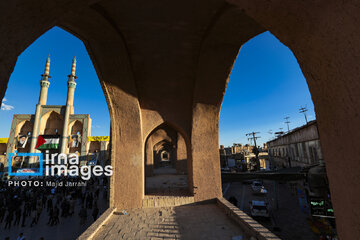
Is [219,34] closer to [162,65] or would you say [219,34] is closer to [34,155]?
[162,65]

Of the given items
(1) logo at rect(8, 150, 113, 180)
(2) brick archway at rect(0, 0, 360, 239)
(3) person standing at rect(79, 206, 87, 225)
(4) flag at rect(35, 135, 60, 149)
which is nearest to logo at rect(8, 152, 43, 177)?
(1) logo at rect(8, 150, 113, 180)

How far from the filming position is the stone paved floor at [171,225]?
4.78 m

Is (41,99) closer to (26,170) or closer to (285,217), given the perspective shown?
(26,170)

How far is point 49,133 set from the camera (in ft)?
87.8

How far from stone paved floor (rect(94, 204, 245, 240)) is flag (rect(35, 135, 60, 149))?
23680mm

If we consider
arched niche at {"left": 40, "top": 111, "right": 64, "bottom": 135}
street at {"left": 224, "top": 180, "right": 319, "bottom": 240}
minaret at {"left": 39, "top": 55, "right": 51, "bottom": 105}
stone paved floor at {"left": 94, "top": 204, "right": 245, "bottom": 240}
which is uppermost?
minaret at {"left": 39, "top": 55, "right": 51, "bottom": 105}

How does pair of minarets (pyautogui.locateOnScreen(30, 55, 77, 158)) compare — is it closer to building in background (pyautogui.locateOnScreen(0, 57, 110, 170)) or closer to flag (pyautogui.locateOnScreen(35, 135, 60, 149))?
building in background (pyautogui.locateOnScreen(0, 57, 110, 170))

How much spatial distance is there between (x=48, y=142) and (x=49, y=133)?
2.74m

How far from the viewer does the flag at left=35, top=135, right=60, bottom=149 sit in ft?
80.1

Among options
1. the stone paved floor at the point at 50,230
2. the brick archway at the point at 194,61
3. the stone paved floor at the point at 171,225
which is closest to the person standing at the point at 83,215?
the stone paved floor at the point at 50,230

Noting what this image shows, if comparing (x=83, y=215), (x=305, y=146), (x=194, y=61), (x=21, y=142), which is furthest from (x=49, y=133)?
(x=305, y=146)

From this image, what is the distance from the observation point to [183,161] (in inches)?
594

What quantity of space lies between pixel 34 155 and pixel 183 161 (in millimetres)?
22740

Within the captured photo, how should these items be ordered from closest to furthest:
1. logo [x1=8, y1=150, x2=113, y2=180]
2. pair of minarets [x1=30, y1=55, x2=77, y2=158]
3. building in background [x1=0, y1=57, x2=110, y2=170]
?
logo [x1=8, y1=150, x2=113, y2=180] < building in background [x1=0, y1=57, x2=110, y2=170] < pair of minarets [x1=30, y1=55, x2=77, y2=158]
